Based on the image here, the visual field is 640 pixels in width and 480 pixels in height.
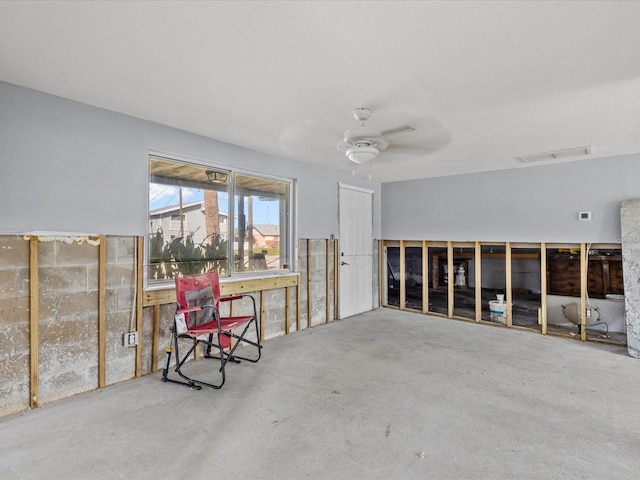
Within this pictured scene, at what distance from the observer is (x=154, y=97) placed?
101 inches

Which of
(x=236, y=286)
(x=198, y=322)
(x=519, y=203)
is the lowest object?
(x=198, y=322)

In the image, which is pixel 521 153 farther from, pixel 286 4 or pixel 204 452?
pixel 204 452

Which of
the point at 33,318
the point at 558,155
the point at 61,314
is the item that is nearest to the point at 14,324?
the point at 33,318

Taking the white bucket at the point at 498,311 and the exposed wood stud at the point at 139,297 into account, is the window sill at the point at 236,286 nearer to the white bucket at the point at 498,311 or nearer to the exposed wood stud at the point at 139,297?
the exposed wood stud at the point at 139,297

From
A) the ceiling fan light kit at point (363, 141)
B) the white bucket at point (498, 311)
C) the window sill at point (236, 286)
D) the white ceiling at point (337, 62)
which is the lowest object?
the white bucket at point (498, 311)

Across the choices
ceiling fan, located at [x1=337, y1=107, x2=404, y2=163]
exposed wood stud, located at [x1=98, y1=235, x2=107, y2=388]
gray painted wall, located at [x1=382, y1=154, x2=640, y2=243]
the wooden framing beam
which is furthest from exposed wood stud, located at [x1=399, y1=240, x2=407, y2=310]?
the wooden framing beam

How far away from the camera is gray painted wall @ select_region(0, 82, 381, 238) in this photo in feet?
7.75

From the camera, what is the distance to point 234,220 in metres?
3.90

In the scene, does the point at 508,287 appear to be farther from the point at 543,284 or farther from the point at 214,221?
the point at 214,221

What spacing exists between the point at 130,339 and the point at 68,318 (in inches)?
20.1

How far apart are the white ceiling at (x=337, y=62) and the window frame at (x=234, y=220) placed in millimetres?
445

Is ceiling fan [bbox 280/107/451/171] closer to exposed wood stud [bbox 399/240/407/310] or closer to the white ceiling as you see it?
the white ceiling

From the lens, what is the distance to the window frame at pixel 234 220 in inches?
124

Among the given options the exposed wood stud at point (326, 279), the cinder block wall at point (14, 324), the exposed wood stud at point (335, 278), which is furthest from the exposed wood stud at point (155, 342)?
the exposed wood stud at point (335, 278)
